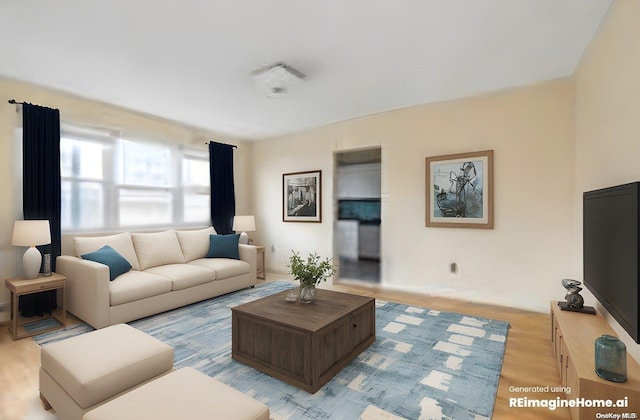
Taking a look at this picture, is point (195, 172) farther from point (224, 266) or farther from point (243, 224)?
point (224, 266)

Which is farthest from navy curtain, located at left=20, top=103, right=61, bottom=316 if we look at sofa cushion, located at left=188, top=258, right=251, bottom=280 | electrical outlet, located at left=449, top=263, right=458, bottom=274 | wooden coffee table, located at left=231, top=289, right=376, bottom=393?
electrical outlet, located at left=449, top=263, right=458, bottom=274

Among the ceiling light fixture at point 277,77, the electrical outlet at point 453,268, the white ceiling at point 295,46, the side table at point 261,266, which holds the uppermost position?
the white ceiling at point 295,46

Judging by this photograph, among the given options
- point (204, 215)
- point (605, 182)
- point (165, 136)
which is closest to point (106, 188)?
point (165, 136)

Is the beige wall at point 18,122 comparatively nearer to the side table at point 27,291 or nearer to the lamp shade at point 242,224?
the side table at point 27,291

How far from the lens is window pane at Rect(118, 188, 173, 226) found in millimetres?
4199

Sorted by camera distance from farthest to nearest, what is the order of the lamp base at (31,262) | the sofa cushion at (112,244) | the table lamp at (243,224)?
1. the table lamp at (243,224)
2. the sofa cushion at (112,244)
3. the lamp base at (31,262)

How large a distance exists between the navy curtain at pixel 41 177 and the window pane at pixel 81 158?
15cm

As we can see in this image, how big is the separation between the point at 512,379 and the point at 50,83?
203 inches

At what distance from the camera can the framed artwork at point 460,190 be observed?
11.9 ft

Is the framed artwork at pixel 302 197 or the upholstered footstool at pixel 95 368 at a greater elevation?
the framed artwork at pixel 302 197

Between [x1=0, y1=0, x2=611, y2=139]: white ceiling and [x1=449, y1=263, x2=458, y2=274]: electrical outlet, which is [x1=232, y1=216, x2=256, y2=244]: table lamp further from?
[x1=449, y1=263, x2=458, y2=274]: electrical outlet

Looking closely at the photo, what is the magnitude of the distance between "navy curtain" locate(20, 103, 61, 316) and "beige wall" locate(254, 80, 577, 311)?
355 centimetres

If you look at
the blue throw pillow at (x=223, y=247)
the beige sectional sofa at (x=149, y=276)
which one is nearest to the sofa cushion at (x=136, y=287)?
the beige sectional sofa at (x=149, y=276)

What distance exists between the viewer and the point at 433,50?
8.63 feet
